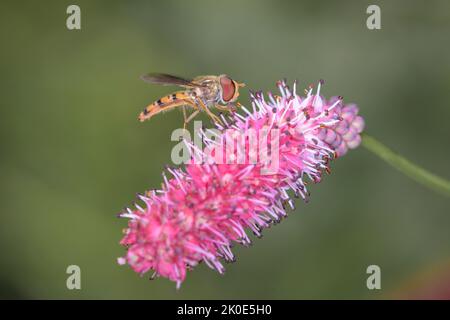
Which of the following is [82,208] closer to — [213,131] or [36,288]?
[36,288]

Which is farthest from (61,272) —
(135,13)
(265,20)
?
(265,20)

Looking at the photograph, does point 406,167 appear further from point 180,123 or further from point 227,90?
point 180,123

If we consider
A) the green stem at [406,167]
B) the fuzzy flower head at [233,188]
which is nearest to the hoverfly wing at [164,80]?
the fuzzy flower head at [233,188]

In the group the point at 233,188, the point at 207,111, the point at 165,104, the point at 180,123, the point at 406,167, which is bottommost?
the point at 233,188

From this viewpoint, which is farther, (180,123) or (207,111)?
(180,123)

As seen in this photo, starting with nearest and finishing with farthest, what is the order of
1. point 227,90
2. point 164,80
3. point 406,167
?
1. point 406,167
2. point 164,80
3. point 227,90

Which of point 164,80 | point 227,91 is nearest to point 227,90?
point 227,91
